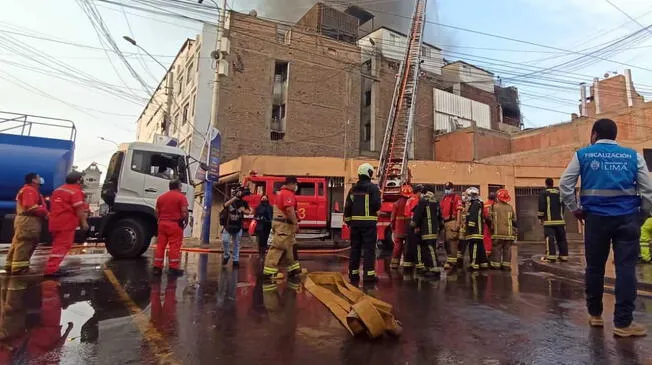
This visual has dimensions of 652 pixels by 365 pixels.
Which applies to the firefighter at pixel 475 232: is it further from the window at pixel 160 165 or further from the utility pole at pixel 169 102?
the utility pole at pixel 169 102

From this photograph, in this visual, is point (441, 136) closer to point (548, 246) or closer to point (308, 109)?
point (308, 109)

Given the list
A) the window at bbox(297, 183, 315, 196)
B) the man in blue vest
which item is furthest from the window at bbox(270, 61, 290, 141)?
the man in blue vest

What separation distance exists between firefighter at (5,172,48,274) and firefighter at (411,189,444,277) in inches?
258

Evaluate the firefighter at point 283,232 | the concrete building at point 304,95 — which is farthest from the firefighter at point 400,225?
the concrete building at point 304,95

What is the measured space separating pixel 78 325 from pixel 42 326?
319mm

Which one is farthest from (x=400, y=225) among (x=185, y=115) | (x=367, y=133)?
(x=185, y=115)

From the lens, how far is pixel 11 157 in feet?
28.9

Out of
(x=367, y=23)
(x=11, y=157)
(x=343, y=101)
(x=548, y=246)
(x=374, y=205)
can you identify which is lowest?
(x=548, y=246)

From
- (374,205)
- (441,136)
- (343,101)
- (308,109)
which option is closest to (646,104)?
(441,136)

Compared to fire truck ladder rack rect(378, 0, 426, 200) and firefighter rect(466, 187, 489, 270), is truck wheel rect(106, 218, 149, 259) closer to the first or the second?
firefighter rect(466, 187, 489, 270)

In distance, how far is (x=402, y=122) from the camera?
62.8ft

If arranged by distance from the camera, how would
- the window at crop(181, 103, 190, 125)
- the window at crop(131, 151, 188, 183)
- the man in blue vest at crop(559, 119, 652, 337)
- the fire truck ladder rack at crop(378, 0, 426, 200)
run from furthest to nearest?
the window at crop(181, 103, 190, 125)
the fire truck ladder rack at crop(378, 0, 426, 200)
the window at crop(131, 151, 188, 183)
the man in blue vest at crop(559, 119, 652, 337)

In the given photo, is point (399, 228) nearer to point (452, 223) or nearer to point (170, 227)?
point (452, 223)

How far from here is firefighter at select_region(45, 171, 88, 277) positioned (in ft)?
23.3
